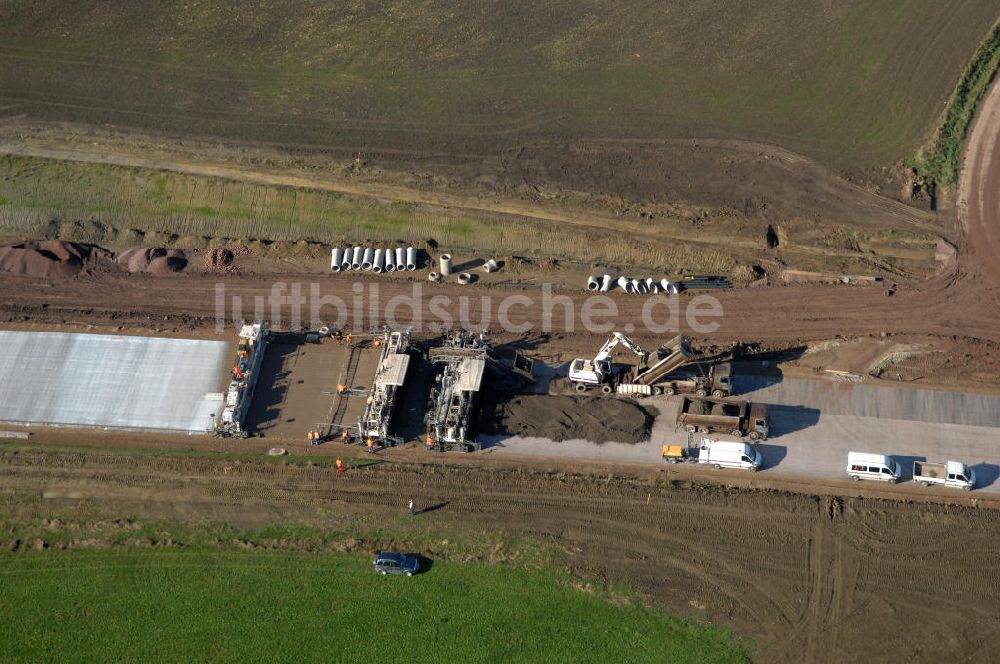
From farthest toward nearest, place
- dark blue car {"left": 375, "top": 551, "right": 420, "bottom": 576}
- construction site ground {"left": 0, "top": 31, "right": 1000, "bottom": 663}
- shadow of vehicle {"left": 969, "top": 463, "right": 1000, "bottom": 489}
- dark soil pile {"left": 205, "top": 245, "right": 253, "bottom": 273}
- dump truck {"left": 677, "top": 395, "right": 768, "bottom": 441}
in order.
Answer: dark soil pile {"left": 205, "top": 245, "right": 253, "bottom": 273} → dump truck {"left": 677, "top": 395, "right": 768, "bottom": 441} → shadow of vehicle {"left": 969, "top": 463, "right": 1000, "bottom": 489} → dark blue car {"left": 375, "top": 551, "right": 420, "bottom": 576} → construction site ground {"left": 0, "top": 31, "right": 1000, "bottom": 663}

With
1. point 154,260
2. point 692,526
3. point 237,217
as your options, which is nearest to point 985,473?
point 692,526

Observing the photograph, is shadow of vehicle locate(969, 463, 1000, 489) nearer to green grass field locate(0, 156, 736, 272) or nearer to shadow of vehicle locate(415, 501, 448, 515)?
green grass field locate(0, 156, 736, 272)

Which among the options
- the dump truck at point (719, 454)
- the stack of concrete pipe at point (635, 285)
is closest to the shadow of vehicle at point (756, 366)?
the dump truck at point (719, 454)

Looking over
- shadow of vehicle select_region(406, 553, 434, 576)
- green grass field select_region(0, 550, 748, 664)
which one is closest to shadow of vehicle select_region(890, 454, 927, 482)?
green grass field select_region(0, 550, 748, 664)

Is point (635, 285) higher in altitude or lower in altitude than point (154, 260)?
higher

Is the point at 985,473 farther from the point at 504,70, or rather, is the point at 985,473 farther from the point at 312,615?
the point at 504,70

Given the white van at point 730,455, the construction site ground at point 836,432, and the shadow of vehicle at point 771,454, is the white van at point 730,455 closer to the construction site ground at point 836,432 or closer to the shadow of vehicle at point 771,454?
the shadow of vehicle at point 771,454
